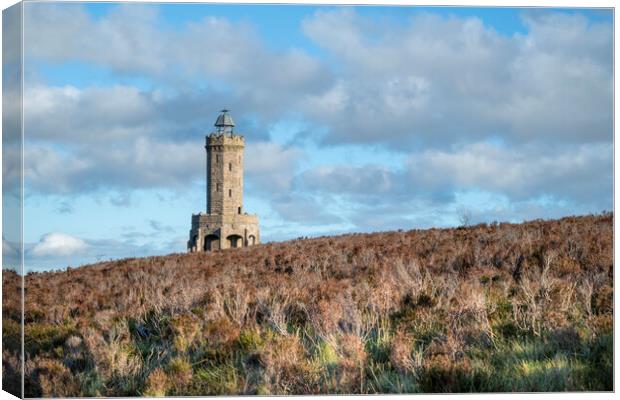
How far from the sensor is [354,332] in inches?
344

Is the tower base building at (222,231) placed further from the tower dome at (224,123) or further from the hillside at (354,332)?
the hillside at (354,332)

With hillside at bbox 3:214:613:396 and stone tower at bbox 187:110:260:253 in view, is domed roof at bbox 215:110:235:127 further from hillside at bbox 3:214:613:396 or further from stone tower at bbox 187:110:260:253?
hillside at bbox 3:214:613:396

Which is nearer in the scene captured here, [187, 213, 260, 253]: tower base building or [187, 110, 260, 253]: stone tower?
[187, 213, 260, 253]: tower base building

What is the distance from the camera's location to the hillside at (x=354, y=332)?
316 inches

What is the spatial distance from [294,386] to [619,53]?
4851mm

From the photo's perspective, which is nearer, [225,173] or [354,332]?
[354,332]

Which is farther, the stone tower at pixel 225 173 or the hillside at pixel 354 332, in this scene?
the stone tower at pixel 225 173

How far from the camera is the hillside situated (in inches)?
316

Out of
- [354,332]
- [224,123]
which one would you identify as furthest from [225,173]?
[354,332]

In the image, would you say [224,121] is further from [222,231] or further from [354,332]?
[354,332]

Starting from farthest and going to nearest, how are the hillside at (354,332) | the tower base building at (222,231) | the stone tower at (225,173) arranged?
1. the stone tower at (225,173)
2. the tower base building at (222,231)
3. the hillside at (354,332)

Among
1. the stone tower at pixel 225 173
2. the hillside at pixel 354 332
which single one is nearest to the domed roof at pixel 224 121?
the stone tower at pixel 225 173

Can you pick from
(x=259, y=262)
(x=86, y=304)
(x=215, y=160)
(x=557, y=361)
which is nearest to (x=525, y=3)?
(x=557, y=361)

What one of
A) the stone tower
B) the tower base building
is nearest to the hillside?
the tower base building
